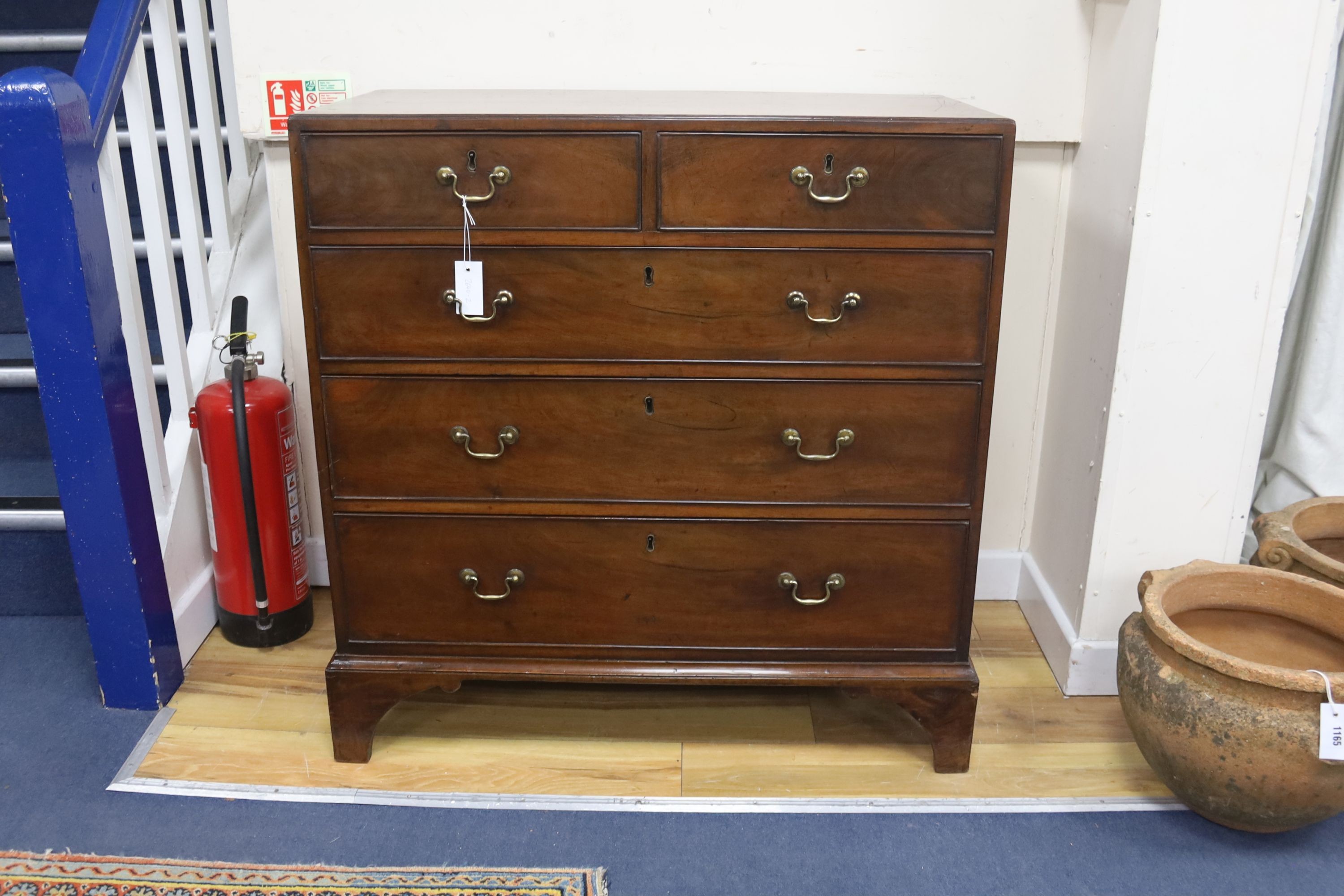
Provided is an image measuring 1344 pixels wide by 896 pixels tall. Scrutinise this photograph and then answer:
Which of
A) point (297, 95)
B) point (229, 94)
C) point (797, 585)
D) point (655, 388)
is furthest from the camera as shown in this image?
point (229, 94)

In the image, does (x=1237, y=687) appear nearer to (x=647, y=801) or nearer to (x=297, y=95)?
(x=647, y=801)

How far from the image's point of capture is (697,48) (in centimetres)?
185

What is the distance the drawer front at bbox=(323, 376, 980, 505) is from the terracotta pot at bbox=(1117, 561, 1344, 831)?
1.17 feet

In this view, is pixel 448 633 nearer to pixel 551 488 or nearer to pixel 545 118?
pixel 551 488

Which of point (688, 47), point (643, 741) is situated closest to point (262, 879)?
point (643, 741)

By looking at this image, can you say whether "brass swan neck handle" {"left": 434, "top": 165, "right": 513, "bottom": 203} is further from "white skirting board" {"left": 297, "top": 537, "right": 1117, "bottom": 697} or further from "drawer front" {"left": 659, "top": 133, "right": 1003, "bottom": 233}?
"white skirting board" {"left": 297, "top": 537, "right": 1117, "bottom": 697}

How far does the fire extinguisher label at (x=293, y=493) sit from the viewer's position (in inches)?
76.3

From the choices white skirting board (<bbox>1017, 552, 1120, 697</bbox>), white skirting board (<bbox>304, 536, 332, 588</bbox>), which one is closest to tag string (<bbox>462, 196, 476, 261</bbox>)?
white skirting board (<bbox>304, 536, 332, 588</bbox>)

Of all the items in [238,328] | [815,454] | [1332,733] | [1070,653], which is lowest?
[1070,653]

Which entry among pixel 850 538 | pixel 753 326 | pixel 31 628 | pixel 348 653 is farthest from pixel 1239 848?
pixel 31 628

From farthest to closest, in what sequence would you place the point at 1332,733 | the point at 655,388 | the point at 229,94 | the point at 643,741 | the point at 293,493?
the point at 229,94, the point at 293,493, the point at 643,741, the point at 655,388, the point at 1332,733

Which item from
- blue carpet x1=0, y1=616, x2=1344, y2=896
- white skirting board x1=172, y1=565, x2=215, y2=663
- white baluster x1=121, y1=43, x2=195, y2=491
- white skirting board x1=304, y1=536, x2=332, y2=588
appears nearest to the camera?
blue carpet x1=0, y1=616, x2=1344, y2=896

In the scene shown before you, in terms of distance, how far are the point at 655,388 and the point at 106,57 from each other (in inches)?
39.7

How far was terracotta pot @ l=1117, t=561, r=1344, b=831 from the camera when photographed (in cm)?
142
